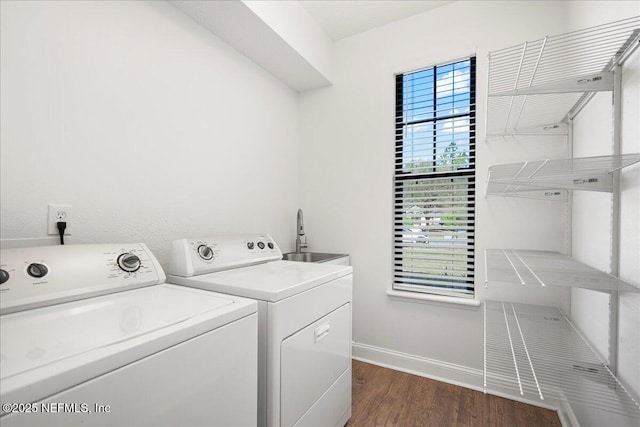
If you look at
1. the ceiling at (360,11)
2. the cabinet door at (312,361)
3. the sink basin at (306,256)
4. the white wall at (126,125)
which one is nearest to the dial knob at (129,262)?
the white wall at (126,125)

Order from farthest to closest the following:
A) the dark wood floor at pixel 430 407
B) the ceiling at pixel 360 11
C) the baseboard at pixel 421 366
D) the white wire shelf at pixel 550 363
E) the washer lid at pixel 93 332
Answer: the ceiling at pixel 360 11 → the baseboard at pixel 421 366 → the dark wood floor at pixel 430 407 → the white wire shelf at pixel 550 363 → the washer lid at pixel 93 332

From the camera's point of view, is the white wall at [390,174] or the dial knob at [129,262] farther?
the white wall at [390,174]

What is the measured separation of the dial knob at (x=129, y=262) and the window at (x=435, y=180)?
1847mm

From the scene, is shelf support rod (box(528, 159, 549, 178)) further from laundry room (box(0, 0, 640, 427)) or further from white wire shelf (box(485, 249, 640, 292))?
white wire shelf (box(485, 249, 640, 292))

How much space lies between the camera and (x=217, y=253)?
1578 millimetres

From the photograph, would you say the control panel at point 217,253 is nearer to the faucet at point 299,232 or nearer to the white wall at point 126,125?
the white wall at point 126,125

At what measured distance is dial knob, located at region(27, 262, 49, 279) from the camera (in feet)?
3.14

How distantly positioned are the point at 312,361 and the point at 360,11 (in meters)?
2.50

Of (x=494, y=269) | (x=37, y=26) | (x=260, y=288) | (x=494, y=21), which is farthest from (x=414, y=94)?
(x=37, y=26)

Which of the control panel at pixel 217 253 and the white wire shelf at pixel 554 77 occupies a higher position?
the white wire shelf at pixel 554 77

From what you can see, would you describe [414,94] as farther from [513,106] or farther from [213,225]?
[213,225]

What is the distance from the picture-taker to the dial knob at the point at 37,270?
0.96 m

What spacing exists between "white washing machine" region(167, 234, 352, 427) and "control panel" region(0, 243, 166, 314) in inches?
8.6

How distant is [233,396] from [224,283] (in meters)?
0.45
